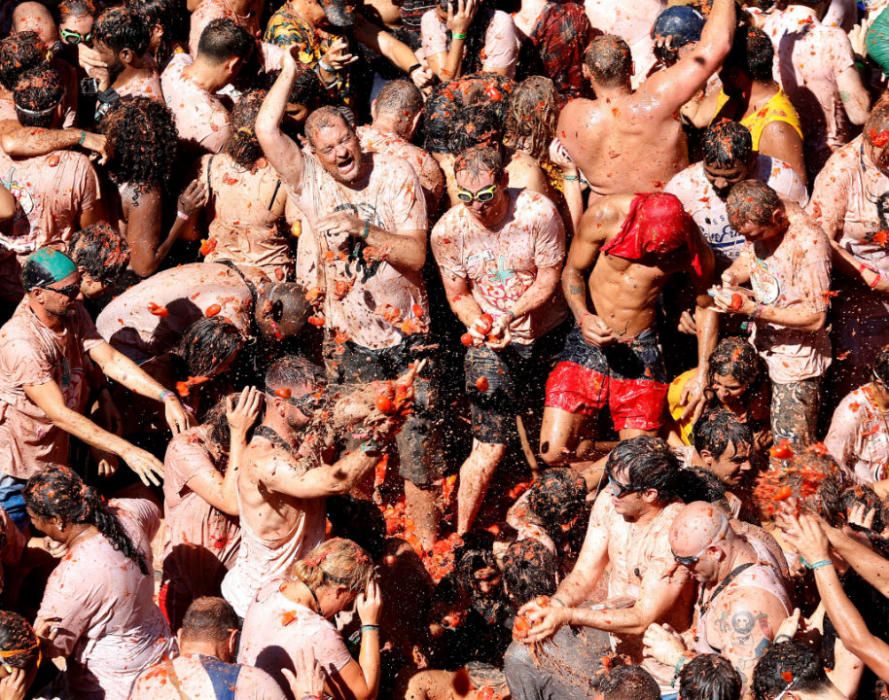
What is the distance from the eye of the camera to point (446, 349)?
377 inches

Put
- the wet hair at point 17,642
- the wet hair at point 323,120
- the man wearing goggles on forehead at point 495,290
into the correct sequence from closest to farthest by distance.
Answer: the wet hair at point 17,642, the wet hair at point 323,120, the man wearing goggles on forehead at point 495,290

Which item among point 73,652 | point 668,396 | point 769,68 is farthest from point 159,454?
point 769,68

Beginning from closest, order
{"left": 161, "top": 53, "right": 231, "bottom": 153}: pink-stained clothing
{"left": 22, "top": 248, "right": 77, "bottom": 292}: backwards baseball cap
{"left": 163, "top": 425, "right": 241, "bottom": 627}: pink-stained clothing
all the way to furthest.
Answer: {"left": 163, "top": 425, "right": 241, "bottom": 627}: pink-stained clothing < {"left": 22, "top": 248, "right": 77, "bottom": 292}: backwards baseball cap < {"left": 161, "top": 53, "right": 231, "bottom": 153}: pink-stained clothing

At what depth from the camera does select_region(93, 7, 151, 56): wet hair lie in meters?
9.43

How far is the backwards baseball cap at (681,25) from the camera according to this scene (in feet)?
28.8

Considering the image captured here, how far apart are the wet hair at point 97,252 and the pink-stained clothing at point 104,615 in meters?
1.62

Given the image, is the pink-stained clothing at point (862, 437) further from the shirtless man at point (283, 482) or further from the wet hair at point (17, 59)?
the wet hair at point (17, 59)

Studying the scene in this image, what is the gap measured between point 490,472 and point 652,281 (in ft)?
5.13

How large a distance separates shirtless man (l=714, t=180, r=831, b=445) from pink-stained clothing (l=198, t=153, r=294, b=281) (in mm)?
2937

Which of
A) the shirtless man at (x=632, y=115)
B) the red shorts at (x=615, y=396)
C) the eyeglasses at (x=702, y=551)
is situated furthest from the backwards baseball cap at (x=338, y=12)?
the eyeglasses at (x=702, y=551)

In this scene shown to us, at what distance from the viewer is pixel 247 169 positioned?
30.0ft

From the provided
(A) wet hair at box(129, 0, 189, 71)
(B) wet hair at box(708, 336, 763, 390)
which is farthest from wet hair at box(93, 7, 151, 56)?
(B) wet hair at box(708, 336, 763, 390)

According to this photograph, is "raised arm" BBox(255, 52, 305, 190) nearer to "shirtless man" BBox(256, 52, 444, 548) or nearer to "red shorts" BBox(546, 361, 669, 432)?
"shirtless man" BBox(256, 52, 444, 548)

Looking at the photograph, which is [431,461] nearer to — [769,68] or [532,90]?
[532,90]
